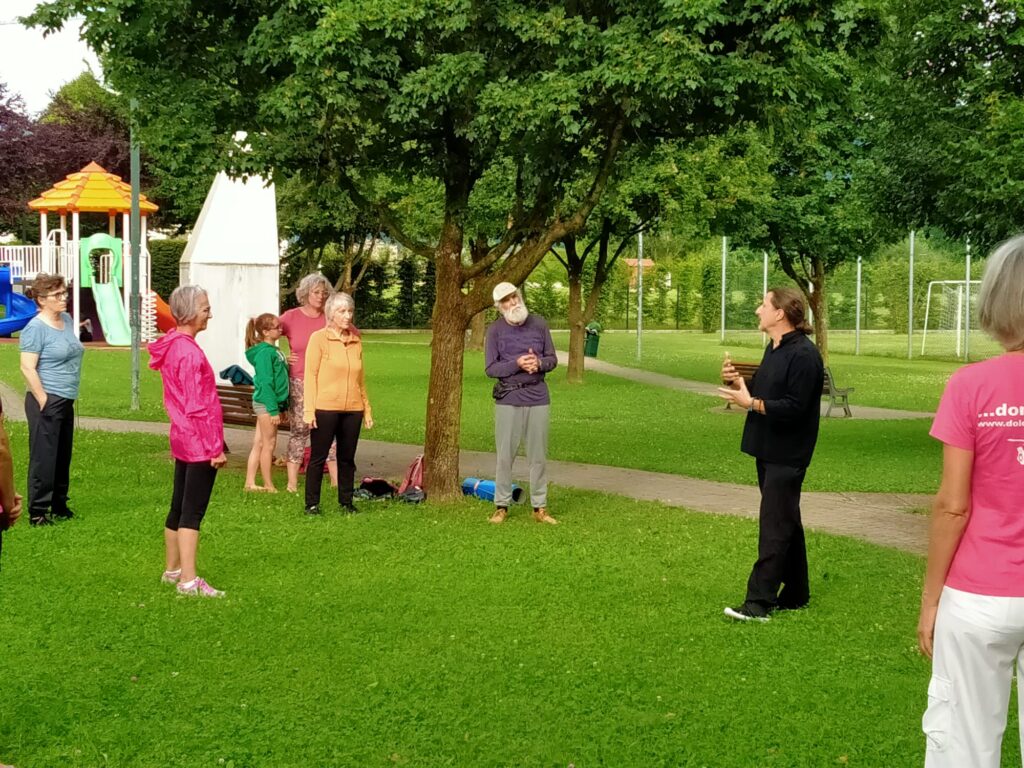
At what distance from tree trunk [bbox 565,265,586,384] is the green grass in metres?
Result: 3.90

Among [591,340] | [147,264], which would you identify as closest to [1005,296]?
[147,264]

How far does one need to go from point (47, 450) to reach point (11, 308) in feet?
105

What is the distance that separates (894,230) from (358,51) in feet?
35.6

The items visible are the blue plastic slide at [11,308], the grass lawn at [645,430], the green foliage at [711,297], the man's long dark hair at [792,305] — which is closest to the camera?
the man's long dark hair at [792,305]

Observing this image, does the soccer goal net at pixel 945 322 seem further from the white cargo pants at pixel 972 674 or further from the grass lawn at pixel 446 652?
the white cargo pants at pixel 972 674

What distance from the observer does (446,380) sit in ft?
36.8

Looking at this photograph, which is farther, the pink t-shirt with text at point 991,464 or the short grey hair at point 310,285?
the short grey hair at point 310,285

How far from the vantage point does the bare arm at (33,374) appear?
376 inches

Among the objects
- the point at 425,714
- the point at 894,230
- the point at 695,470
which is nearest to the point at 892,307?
the point at 894,230

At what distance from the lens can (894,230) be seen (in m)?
18.2

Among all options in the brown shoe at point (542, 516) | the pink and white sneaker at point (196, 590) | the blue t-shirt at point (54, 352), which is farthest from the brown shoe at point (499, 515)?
the blue t-shirt at point (54, 352)

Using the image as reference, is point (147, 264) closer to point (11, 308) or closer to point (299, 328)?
point (11, 308)

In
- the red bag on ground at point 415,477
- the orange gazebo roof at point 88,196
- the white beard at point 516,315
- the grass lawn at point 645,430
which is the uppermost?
the orange gazebo roof at point 88,196

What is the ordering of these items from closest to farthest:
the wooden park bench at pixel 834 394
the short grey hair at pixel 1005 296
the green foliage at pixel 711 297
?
the short grey hair at pixel 1005 296, the wooden park bench at pixel 834 394, the green foliage at pixel 711 297
